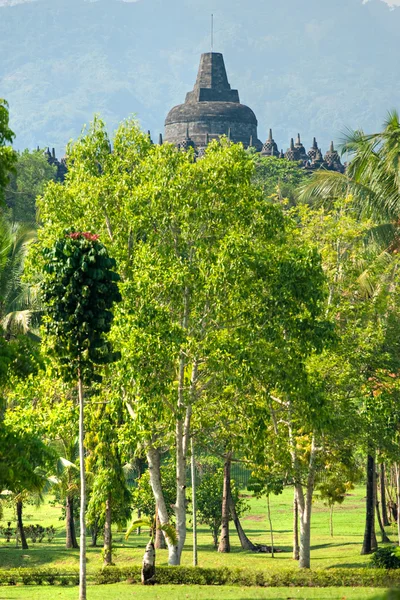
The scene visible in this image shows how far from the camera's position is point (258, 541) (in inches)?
1601

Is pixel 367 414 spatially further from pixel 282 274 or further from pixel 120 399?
pixel 120 399

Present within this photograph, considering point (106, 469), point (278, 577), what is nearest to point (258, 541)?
point (106, 469)

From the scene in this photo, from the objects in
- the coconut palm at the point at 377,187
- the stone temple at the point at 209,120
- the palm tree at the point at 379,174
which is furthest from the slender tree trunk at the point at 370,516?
the stone temple at the point at 209,120

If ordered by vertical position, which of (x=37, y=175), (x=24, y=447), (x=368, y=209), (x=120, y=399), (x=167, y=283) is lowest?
(x=24, y=447)

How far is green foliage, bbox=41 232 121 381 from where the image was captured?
20.0m

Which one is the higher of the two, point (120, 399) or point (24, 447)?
point (120, 399)

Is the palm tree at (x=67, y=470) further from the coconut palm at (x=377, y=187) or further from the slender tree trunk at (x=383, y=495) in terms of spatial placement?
the slender tree trunk at (x=383, y=495)

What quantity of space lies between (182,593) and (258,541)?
18572 mm

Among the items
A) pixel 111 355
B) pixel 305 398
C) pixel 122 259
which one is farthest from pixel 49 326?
pixel 305 398

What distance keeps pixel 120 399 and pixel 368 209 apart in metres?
8.73

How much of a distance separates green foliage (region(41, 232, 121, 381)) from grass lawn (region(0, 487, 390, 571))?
8.51 meters

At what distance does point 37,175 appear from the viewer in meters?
80.6

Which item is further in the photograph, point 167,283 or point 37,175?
point 37,175

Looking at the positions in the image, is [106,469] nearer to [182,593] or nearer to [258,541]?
[182,593]
